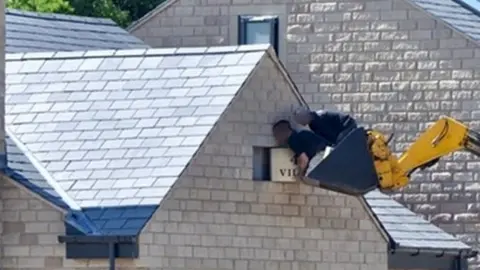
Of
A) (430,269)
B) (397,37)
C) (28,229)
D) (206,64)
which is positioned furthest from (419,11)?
(28,229)

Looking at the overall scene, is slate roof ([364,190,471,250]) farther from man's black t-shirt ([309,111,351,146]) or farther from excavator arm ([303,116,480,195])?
man's black t-shirt ([309,111,351,146])

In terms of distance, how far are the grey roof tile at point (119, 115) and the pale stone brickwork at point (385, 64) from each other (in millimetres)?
8504

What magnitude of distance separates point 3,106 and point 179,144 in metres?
2.12

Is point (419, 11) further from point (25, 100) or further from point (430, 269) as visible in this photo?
point (25, 100)

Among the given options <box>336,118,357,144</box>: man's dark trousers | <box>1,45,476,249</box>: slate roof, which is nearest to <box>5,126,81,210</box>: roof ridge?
<box>1,45,476,249</box>: slate roof

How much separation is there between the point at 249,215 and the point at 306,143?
3.50 feet

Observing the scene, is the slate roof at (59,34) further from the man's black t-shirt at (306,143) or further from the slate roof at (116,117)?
the man's black t-shirt at (306,143)

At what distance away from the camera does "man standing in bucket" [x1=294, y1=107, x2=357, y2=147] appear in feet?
99.8

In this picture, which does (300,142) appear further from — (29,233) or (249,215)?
(29,233)

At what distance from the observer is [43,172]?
2961cm

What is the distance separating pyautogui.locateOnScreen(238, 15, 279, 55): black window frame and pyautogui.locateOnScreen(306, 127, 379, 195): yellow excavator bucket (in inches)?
376

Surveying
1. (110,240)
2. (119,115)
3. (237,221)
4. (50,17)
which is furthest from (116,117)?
(50,17)

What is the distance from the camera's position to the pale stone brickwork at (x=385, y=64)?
3875 centimetres

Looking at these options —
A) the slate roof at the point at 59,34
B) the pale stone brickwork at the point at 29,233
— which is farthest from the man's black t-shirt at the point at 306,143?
the slate roof at the point at 59,34
